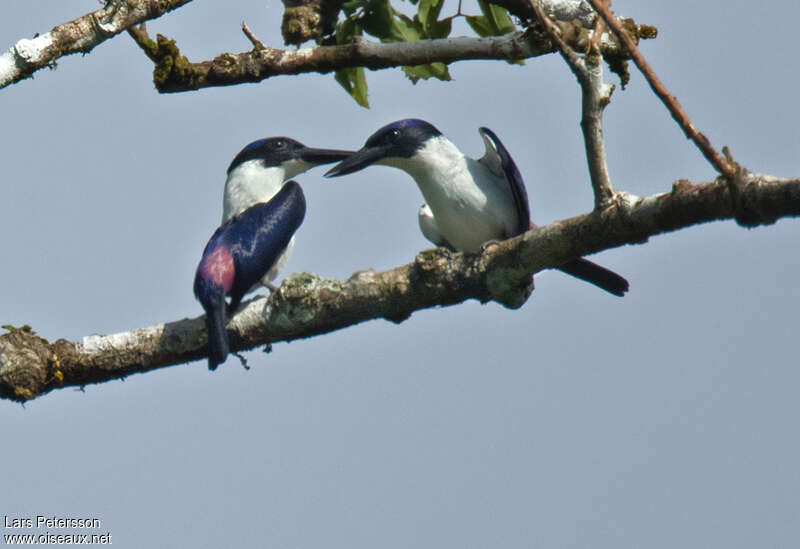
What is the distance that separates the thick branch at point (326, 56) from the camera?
6.09 metres

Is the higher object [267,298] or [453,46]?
[453,46]

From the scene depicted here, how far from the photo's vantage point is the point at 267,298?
19.9 ft

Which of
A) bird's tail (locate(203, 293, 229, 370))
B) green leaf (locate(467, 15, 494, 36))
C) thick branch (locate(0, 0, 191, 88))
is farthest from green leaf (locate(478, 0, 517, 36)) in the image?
bird's tail (locate(203, 293, 229, 370))

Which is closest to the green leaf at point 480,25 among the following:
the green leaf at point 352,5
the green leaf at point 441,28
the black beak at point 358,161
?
the green leaf at point 441,28

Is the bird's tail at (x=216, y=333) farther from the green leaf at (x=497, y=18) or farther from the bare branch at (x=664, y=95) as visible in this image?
the bare branch at (x=664, y=95)

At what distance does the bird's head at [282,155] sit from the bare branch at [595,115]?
3.45m

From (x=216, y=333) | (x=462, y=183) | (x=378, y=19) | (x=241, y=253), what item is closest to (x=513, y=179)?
(x=462, y=183)

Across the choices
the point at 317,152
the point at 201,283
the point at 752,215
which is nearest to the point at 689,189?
the point at 752,215

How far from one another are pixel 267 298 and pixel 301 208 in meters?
1.66

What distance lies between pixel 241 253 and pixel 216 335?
3.76ft

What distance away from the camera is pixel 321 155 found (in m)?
8.08

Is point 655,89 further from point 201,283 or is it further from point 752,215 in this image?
point 201,283

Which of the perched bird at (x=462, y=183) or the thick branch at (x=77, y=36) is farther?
the perched bird at (x=462, y=183)

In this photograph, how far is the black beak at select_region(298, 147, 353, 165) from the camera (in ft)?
26.1
